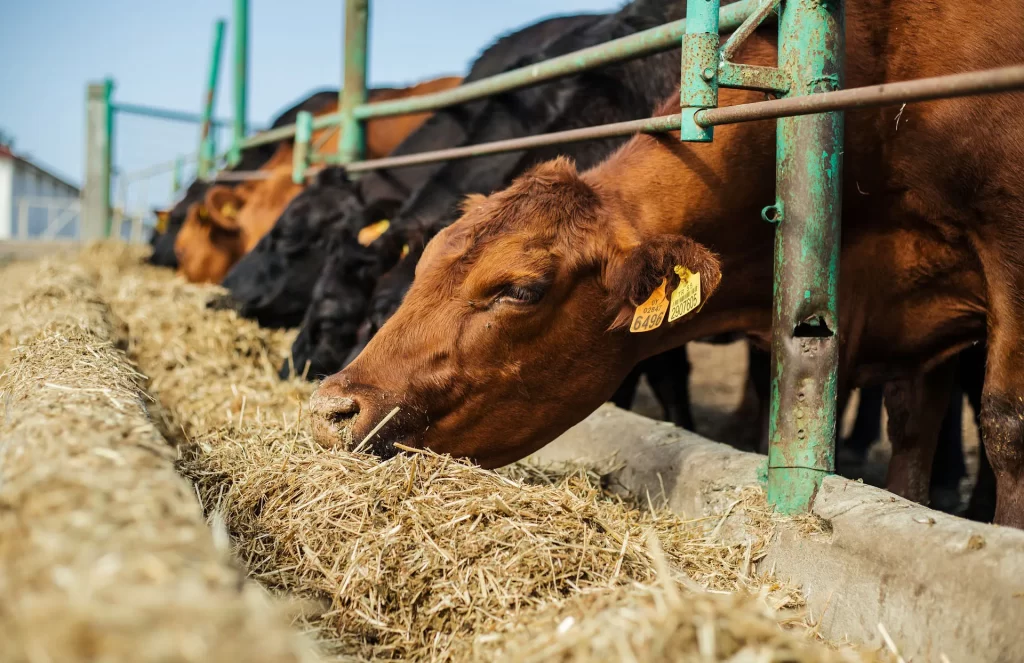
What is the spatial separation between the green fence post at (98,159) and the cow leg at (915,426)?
544 inches

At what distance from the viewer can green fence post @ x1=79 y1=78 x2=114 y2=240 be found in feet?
47.3

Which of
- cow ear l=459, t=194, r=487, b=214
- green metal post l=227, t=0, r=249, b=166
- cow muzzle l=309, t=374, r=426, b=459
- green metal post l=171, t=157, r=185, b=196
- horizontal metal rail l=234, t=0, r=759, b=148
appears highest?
green metal post l=227, t=0, r=249, b=166

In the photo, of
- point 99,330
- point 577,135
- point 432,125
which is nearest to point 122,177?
point 432,125

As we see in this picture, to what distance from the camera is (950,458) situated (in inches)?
206

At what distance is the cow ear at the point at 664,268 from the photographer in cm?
263

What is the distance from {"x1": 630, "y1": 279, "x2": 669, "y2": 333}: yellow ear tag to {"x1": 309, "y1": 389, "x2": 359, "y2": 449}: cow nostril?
0.89 meters

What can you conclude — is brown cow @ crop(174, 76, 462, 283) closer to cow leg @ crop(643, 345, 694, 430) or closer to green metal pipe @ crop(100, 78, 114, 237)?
cow leg @ crop(643, 345, 694, 430)

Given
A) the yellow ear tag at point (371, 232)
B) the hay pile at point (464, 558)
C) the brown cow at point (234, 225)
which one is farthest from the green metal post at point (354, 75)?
the hay pile at point (464, 558)

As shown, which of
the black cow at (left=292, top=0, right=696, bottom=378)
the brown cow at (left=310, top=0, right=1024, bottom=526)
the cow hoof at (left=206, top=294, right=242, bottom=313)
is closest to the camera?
the brown cow at (left=310, top=0, right=1024, bottom=526)

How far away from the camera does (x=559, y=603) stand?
1761mm

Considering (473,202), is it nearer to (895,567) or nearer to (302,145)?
(895,567)

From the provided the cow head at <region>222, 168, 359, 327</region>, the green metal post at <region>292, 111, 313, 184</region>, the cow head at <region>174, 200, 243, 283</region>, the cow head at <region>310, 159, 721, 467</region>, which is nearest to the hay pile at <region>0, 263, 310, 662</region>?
the cow head at <region>310, 159, 721, 467</region>

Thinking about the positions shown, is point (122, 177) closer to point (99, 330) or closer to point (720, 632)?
point (99, 330)

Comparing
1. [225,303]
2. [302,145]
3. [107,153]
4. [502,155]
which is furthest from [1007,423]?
[107,153]
